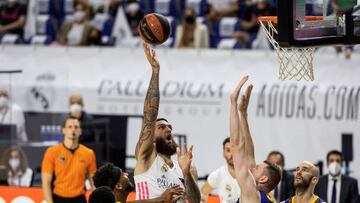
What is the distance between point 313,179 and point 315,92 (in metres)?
4.72

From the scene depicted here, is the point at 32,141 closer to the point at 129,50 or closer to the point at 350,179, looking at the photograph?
the point at 129,50

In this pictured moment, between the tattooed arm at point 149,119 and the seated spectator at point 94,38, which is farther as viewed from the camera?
the seated spectator at point 94,38

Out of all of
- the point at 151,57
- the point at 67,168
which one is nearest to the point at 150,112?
the point at 151,57

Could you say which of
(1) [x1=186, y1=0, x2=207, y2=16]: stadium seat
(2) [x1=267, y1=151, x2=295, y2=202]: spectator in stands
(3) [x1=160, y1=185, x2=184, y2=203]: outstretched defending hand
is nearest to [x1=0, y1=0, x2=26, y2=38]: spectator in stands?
(1) [x1=186, y1=0, x2=207, y2=16]: stadium seat

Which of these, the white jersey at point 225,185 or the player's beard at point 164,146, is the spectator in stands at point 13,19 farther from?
the player's beard at point 164,146

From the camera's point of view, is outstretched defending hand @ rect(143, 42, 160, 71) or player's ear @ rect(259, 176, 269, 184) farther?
outstretched defending hand @ rect(143, 42, 160, 71)

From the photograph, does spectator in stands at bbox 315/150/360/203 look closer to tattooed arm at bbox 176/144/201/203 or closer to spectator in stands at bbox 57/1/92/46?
tattooed arm at bbox 176/144/201/203

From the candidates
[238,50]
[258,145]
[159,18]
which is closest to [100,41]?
[238,50]

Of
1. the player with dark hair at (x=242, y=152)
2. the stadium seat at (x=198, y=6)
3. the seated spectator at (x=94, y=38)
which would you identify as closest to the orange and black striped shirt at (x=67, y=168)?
the player with dark hair at (x=242, y=152)

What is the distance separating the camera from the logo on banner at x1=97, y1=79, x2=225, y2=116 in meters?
16.0

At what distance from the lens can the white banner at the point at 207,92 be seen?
603 inches

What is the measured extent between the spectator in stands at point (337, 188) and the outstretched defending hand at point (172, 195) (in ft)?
13.8

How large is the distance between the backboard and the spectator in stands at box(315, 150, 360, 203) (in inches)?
202

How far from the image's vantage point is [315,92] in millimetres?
15391
